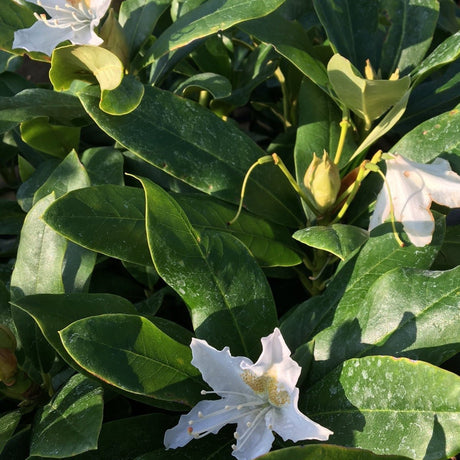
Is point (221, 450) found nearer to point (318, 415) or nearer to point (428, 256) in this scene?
point (318, 415)

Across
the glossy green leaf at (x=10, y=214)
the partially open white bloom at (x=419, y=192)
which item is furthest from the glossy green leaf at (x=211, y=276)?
the glossy green leaf at (x=10, y=214)

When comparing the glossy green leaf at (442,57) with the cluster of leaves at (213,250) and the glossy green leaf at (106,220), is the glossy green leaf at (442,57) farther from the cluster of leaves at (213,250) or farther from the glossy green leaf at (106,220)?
the glossy green leaf at (106,220)

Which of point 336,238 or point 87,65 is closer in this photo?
point 336,238

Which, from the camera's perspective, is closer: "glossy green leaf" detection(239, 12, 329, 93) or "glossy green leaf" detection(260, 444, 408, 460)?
"glossy green leaf" detection(260, 444, 408, 460)

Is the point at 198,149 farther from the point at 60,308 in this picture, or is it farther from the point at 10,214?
the point at 10,214

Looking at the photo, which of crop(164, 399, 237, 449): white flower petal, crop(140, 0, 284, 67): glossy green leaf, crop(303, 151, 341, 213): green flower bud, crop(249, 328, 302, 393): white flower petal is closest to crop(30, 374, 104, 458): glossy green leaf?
crop(164, 399, 237, 449): white flower petal

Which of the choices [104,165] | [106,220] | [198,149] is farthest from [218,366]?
[104,165]

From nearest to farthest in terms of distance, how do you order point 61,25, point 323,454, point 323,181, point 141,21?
1. point 323,454
2. point 323,181
3. point 61,25
4. point 141,21

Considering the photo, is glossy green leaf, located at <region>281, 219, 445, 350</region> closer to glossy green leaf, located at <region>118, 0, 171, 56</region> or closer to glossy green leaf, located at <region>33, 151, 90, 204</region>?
glossy green leaf, located at <region>33, 151, 90, 204</region>
